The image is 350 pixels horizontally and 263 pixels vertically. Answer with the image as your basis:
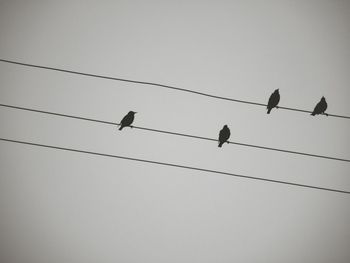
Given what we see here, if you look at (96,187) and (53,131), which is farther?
(53,131)

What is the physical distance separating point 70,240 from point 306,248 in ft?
40.0

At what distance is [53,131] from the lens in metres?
18.9

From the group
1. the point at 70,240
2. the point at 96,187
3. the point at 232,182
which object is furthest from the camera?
the point at 232,182

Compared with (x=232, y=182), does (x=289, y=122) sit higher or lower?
higher

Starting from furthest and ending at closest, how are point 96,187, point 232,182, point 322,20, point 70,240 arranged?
point 232,182 < point 96,187 < point 70,240 < point 322,20

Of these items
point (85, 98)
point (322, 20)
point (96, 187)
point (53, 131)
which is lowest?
point (96, 187)

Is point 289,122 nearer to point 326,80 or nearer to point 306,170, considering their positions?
point 306,170

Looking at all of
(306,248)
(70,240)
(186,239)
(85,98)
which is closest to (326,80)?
(306,248)

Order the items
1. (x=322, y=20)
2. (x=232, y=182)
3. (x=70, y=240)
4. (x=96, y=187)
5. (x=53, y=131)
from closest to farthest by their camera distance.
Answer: (x=322, y=20) → (x=70, y=240) → (x=96, y=187) → (x=53, y=131) → (x=232, y=182)

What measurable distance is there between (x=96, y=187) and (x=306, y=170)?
11431 mm

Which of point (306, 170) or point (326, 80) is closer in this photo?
point (326, 80)

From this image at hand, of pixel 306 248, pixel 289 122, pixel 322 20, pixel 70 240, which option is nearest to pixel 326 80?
pixel 322 20

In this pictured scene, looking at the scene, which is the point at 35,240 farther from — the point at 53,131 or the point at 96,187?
the point at 53,131

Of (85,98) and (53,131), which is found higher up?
(85,98)
